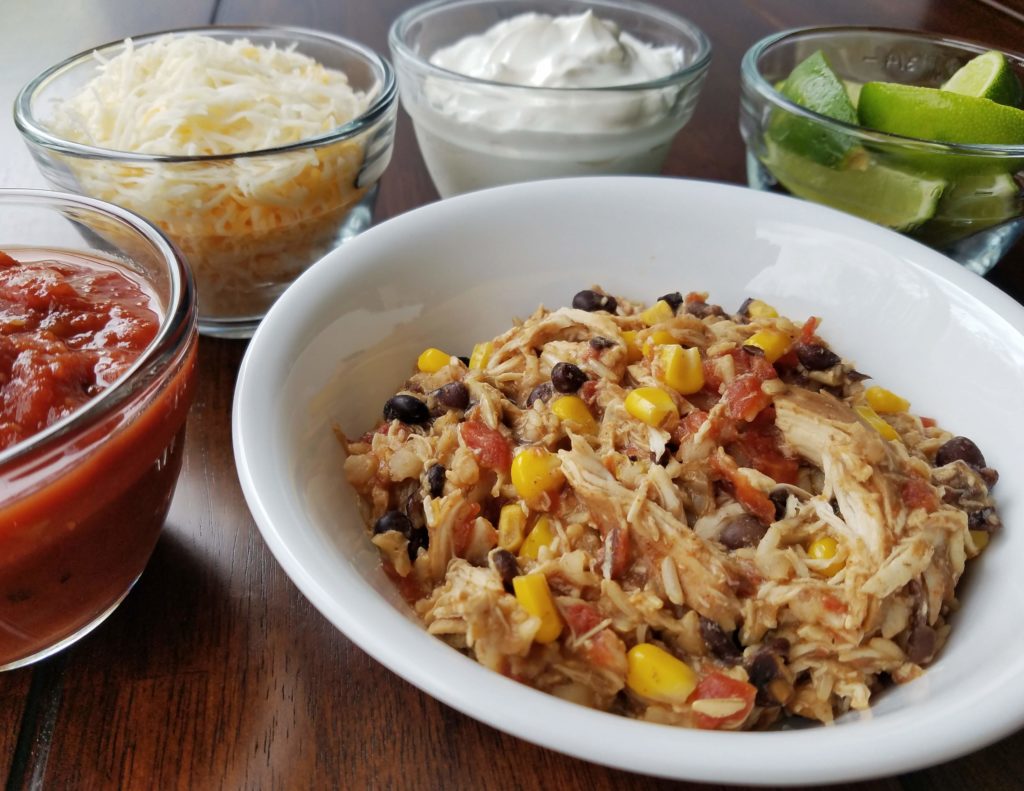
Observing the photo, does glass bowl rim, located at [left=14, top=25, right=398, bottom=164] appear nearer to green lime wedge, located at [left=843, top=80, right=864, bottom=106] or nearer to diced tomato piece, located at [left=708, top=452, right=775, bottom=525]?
diced tomato piece, located at [left=708, top=452, right=775, bottom=525]

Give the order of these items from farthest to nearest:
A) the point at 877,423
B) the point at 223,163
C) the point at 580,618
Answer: the point at 223,163, the point at 877,423, the point at 580,618

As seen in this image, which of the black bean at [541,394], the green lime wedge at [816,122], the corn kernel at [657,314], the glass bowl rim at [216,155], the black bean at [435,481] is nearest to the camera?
the black bean at [435,481]

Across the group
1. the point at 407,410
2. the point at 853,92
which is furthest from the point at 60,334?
the point at 853,92

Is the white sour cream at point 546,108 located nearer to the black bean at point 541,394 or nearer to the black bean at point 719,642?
the black bean at point 541,394

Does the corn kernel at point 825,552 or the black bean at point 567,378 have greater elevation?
the black bean at point 567,378

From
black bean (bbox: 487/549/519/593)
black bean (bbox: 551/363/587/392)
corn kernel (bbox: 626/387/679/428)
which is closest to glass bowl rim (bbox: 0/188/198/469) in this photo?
black bean (bbox: 487/549/519/593)

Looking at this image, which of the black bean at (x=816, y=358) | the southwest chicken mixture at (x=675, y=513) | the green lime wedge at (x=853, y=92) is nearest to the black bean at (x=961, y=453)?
the southwest chicken mixture at (x=675, y=513)

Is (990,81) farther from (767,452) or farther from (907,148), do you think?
(767,452)
